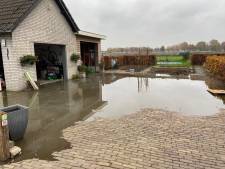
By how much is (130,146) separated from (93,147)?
0.73 meters

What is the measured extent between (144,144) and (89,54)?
1632 cm

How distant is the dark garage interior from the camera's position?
1470 centimetres

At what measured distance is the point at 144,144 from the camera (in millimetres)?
4398

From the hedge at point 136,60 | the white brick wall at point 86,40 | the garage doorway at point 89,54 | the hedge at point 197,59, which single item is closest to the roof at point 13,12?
the white brick wall at point 86,40

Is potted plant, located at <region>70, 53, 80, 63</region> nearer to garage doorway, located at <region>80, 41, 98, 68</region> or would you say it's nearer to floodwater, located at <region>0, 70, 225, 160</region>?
garage doorway, located at <region>80, 41, 98, 68</region>

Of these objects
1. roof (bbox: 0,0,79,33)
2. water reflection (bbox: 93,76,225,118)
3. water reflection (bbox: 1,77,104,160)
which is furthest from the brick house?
water reflection (bbox: 93,76,225,118)

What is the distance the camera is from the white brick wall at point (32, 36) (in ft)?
34.5

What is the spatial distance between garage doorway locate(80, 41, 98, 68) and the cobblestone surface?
14.4m

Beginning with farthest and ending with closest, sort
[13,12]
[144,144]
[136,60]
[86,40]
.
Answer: [136,60] < [86,40] < [13,12] < [144,144]

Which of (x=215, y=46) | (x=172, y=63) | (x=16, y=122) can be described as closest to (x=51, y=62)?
(x=16, y=122)

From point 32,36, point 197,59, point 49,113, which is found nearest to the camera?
point 49,113

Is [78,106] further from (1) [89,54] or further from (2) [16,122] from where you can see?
(1) [89,54]

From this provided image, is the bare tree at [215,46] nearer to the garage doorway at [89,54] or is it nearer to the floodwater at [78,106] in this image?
the garage doorway at [89,54]

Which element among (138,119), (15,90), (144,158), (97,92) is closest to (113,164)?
(144,158)
